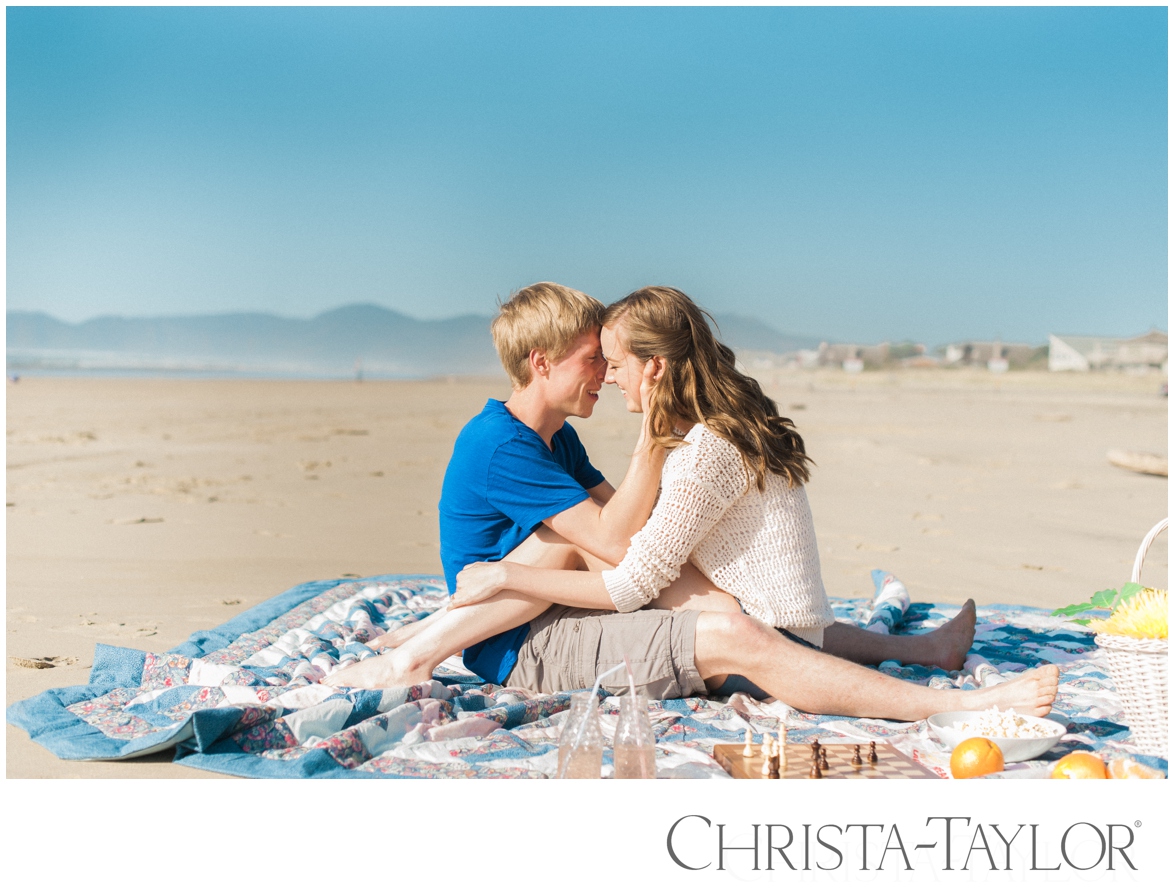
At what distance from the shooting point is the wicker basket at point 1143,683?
9.36ft

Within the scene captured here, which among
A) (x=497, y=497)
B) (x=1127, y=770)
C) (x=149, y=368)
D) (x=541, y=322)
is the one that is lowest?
(x=1127, y=770)

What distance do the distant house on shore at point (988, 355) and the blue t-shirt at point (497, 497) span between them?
137ft

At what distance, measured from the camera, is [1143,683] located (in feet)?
9.48

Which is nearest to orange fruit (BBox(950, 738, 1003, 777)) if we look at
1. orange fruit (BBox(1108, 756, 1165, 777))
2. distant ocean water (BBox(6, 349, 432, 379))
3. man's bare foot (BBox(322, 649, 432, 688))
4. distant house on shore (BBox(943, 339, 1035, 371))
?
orange fruit (BBox(1108, 756, 1165, 777))

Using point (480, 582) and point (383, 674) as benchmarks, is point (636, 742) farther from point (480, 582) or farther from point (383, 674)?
point (383, 674)

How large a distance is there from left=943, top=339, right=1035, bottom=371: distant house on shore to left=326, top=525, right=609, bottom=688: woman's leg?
4165cm

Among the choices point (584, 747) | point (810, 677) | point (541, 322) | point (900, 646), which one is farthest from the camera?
point (900, 646)

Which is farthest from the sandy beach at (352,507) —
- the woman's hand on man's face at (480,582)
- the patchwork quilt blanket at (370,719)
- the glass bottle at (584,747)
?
the glass bottle at (584,747)

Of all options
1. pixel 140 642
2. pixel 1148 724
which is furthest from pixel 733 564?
pixel 140 642

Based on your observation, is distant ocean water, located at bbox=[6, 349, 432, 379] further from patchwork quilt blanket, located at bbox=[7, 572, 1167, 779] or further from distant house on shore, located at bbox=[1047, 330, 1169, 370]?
patchwork quilt blanket, located at bbox=[7, 572, 1167, 779]

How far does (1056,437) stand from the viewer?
16.6 meters

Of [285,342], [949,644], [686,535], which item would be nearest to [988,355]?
[949,644]

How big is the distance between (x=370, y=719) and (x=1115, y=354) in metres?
41.9
